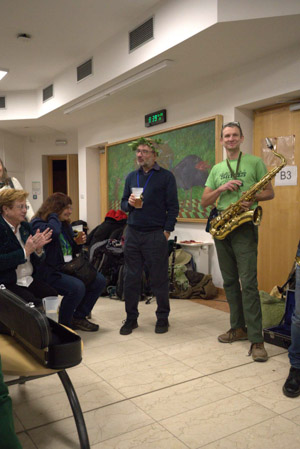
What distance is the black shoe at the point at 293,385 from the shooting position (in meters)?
2.27

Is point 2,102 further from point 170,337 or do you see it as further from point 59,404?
point 59,404

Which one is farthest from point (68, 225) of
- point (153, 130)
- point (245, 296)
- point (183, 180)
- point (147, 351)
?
point (153, 130)

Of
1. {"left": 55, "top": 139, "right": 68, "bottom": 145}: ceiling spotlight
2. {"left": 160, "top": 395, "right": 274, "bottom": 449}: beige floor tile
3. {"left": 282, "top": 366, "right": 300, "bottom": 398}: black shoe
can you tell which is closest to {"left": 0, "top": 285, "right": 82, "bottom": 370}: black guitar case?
{"left": 160, "top": 395, "right": 274, "bottom": 449}: beige floor tile

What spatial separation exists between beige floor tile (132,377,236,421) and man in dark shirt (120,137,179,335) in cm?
103

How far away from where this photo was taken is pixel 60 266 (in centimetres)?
331

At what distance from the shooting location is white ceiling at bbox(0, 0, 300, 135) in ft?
12.3

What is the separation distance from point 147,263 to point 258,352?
1.18 meters

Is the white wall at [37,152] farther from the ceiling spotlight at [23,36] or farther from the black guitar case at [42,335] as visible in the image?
the black guitar case at [42,335]

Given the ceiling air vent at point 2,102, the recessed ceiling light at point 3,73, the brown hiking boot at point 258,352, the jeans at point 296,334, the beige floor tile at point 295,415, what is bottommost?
the beige floor tile at point 295,415

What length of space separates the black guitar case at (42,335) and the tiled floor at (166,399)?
45 cm

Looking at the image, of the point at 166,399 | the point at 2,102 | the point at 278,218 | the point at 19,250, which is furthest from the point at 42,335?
the point at 2,102

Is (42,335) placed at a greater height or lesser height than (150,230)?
lesser

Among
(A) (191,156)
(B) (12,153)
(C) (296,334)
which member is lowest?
(C) (296,334)

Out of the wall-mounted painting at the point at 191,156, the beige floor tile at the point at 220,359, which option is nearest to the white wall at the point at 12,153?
the wall-mounted painting at the point at 191,156
